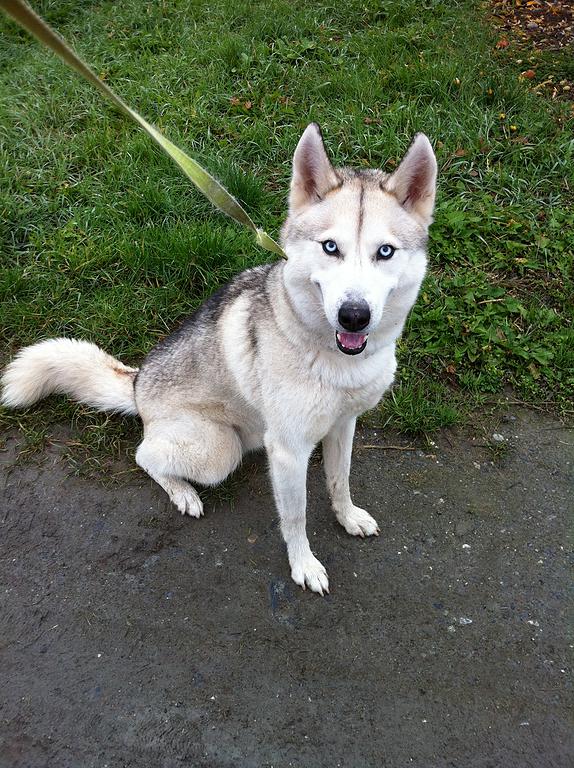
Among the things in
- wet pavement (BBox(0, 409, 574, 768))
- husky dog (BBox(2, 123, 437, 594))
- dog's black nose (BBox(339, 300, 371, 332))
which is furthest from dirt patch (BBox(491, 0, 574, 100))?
dog's black nose (BBox(339, 300, 371, 332))

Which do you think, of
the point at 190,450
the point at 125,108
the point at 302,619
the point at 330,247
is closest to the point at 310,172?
the point at 330,247

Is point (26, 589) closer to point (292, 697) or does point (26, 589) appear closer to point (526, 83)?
point (292, 697)

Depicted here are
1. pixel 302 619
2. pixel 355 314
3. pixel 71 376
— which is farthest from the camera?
pixel 71 376

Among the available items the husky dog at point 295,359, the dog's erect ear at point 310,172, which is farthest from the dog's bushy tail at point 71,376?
the dog's erect ear at point 310,172

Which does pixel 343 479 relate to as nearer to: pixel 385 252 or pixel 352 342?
pixel 352 342

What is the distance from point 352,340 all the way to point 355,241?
350mm

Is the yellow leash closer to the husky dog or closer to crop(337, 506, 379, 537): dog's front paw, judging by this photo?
the husky dog

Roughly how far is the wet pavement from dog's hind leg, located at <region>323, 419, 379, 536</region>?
0.07 metres

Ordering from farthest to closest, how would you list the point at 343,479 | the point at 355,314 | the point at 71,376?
the point at 71,376 < the point at 343,479 < the point at 355,314

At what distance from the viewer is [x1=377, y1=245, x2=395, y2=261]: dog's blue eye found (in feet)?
7.28

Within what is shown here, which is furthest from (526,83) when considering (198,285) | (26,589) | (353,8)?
(26,589)

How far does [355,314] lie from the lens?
2.08 metres

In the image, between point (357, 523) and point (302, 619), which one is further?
point (357, 523)

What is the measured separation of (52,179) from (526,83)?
150 inches
